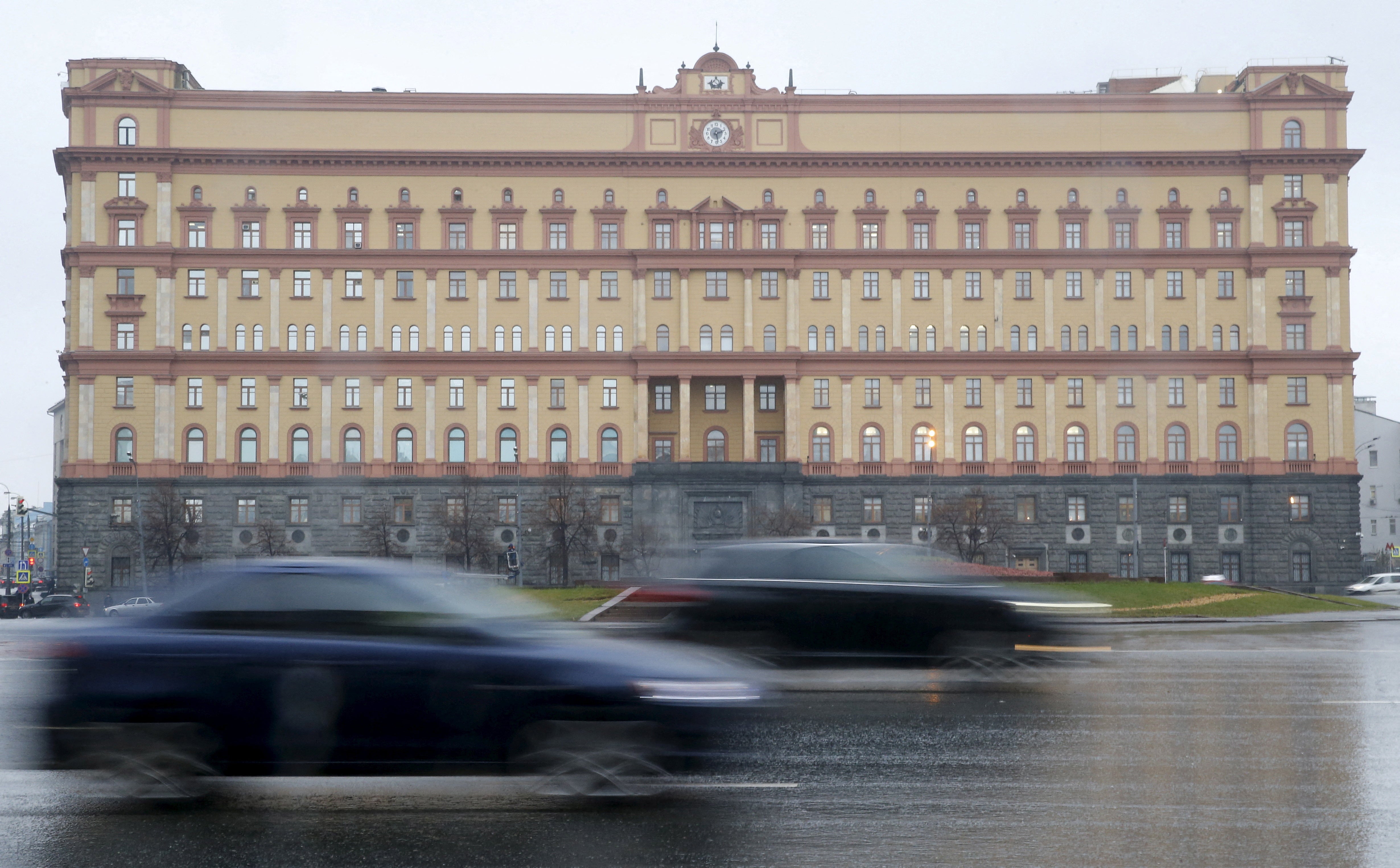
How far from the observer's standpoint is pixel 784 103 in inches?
2953

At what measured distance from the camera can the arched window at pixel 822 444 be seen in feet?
245

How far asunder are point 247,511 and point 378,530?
26.2 ft

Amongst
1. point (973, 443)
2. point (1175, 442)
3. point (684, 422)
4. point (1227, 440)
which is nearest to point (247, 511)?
point (684, 422)

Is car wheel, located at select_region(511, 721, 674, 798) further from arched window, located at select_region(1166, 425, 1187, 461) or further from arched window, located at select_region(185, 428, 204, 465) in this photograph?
arched window, located at select_region(1166, 425, 1187, 461)

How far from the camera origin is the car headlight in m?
8.77

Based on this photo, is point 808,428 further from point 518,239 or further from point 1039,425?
point 518,239

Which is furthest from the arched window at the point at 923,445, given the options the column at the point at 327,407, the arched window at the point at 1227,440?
the column at the point at 327,407

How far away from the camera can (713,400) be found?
251 feet

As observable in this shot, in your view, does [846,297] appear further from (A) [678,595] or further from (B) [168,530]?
(A) [678,595]

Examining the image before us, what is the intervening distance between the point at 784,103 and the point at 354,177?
25.9 meters

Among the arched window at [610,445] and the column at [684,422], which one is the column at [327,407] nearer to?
the arched window at [610,445]

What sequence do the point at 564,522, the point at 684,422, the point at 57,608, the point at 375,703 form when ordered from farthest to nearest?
the point at 684,422 < the point at 564,522 < the point at 57,608 < the point at 375,703

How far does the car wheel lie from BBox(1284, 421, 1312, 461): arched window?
74228 mm

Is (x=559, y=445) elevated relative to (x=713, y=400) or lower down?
lower down
